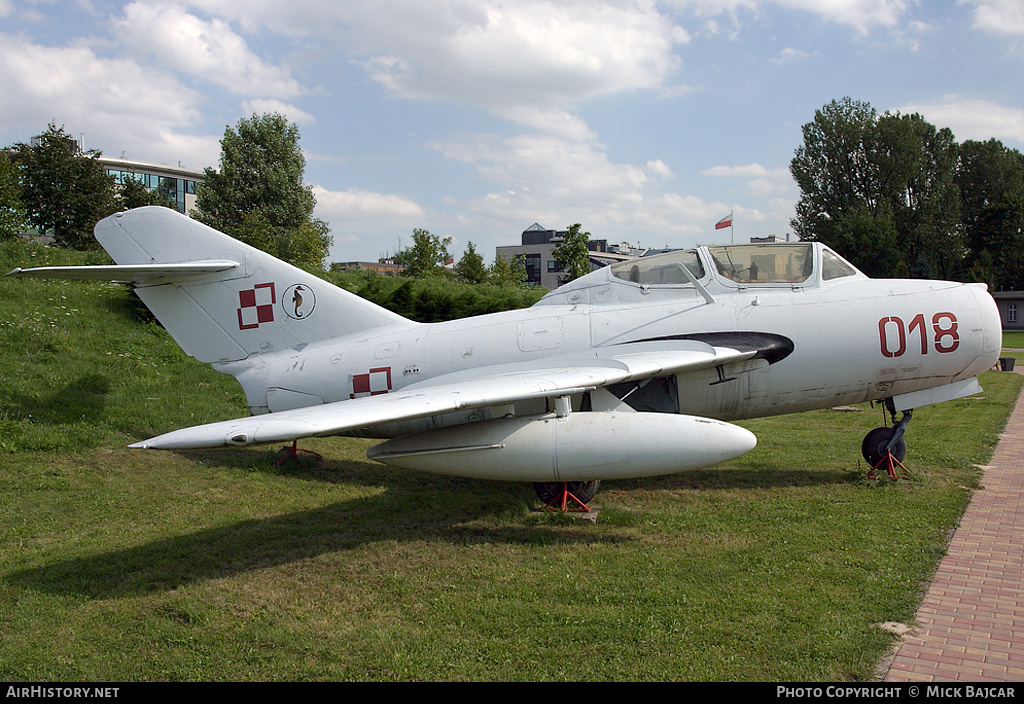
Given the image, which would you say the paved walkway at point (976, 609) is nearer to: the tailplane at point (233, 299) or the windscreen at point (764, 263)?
the windscreen at point (764, 263)

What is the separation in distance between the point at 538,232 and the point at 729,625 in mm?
100162

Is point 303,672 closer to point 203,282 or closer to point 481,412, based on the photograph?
point 481,412

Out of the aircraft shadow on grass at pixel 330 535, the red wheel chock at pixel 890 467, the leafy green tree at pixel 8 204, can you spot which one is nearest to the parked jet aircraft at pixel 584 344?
the red wheel chock at pixel 890 467

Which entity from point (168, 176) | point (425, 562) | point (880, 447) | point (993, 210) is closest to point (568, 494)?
point (425, 562)

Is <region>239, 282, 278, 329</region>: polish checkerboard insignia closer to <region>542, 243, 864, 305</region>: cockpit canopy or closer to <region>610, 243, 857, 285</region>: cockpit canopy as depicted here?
<region>542, 243, 864, 305</region>: cockpit canopy

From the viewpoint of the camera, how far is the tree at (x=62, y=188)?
97.2 feet

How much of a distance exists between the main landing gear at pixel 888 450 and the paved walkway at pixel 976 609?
1.08m

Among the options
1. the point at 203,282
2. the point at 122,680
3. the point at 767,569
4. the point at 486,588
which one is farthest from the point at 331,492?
the point at 767,569

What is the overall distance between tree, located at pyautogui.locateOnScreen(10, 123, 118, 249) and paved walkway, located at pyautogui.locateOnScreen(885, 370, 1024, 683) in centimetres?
3316

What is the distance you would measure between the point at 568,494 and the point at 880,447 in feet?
14.3

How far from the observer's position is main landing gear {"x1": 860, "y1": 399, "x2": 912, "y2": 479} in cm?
843

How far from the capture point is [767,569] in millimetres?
5570

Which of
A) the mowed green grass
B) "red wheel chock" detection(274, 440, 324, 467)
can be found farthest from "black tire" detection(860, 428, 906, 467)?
"red wheel chock" detection(274, 440, 324, 467)

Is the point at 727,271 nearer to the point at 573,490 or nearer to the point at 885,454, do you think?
the point at 885,454
